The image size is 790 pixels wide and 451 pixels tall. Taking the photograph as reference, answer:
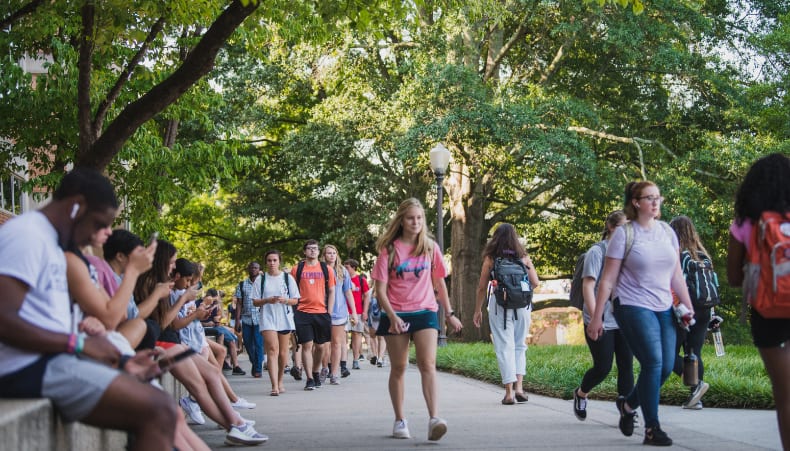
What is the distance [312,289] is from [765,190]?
9.24 metres

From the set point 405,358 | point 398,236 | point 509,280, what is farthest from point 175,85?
point 509,280

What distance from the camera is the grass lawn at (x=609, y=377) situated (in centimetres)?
1009

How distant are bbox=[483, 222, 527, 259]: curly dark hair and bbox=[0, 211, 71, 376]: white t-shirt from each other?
7.13 metres

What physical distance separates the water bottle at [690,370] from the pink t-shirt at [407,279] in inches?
105

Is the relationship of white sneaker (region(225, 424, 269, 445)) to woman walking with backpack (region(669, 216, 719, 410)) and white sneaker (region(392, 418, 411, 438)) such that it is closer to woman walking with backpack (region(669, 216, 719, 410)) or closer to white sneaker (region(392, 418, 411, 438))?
white sneaker (region(392, 418, 411, 438))

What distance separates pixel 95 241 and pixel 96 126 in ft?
25.5

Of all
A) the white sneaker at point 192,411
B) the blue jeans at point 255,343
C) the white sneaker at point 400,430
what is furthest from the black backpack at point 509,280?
the blue jeans at point 255,343

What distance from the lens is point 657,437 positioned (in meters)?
7.37

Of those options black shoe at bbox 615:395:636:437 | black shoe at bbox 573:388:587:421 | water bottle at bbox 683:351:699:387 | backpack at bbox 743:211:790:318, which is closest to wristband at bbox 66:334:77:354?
backpack at bbox 743:211:790:318

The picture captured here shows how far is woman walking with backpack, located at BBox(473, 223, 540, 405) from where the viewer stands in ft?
35.4

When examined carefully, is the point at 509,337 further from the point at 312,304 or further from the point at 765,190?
the point at 765,190

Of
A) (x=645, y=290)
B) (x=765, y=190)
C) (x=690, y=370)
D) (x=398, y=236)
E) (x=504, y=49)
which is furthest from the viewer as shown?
(x=504, y=49)

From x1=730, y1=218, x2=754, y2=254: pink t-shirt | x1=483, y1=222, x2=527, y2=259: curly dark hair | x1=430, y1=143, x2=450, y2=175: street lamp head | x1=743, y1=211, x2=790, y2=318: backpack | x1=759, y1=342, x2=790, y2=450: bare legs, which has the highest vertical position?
x1=430, y1=143, x2=450, y2=175: street lamp head

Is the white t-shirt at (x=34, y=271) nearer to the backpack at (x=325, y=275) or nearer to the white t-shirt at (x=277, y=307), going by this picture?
the white t-shirt at (x=277, y=307)
